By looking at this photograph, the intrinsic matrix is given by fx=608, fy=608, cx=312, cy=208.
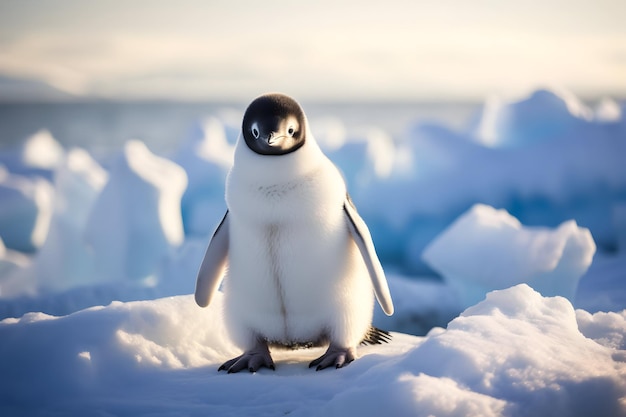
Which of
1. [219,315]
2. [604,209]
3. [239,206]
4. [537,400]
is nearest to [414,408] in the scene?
[537,400]

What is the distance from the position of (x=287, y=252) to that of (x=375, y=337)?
58cm

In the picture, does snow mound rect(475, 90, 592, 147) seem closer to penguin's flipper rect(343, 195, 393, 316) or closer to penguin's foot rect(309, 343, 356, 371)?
penguin's flipper rect(343, 195, 393, 316)

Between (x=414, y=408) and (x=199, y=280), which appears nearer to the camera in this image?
(x=414, y=408)

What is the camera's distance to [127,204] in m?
5.30

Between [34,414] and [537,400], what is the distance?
1285 mm

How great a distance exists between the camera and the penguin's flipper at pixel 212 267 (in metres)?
2.05

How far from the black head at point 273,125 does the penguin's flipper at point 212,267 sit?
1.09ft

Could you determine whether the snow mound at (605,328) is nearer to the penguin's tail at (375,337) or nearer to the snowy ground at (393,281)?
the snowy ground at (393,281)

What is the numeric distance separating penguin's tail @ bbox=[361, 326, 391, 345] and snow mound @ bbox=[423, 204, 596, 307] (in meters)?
1.40

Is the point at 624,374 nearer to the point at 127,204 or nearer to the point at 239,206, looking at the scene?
the point at 239,206

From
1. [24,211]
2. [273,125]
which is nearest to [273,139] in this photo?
[273,125]

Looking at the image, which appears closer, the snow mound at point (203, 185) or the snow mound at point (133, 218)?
the snow mound at point (133, 218)

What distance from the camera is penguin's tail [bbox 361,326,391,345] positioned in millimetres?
2217

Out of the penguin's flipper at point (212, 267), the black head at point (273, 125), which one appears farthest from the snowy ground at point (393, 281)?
the black head at point (273, 125)
